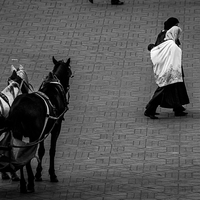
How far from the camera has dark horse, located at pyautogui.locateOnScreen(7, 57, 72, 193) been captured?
12.3 metres

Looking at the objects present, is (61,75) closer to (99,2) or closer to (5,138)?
(5,138)

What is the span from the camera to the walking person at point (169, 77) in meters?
15.9

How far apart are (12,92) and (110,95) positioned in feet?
13.5

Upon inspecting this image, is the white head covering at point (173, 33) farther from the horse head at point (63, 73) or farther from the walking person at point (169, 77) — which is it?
the horse head at point (63, 73)

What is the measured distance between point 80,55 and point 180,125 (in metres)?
3.92

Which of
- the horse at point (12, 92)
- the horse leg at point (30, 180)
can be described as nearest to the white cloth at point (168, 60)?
the horse at point (12, 92)

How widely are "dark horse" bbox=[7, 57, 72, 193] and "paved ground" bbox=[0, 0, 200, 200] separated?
37 centimetres

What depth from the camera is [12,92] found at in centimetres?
1309

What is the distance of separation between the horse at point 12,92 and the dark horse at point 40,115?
0.90 feet

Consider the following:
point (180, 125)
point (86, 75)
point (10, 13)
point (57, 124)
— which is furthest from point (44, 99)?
point (10, 13)

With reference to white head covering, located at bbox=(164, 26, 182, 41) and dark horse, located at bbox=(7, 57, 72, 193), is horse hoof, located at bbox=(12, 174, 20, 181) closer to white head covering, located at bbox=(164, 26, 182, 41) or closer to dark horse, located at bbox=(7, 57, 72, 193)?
dark horse, located at bbox=(7, 57, 72, 193)

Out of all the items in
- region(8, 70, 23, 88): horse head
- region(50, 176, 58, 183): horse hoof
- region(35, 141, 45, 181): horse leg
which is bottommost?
region(50, 176, 58, 183): horse hoof

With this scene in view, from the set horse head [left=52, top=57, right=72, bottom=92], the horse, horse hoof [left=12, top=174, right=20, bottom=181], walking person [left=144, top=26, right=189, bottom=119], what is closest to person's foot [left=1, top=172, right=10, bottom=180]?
the horse

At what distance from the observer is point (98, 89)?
1725 cm
